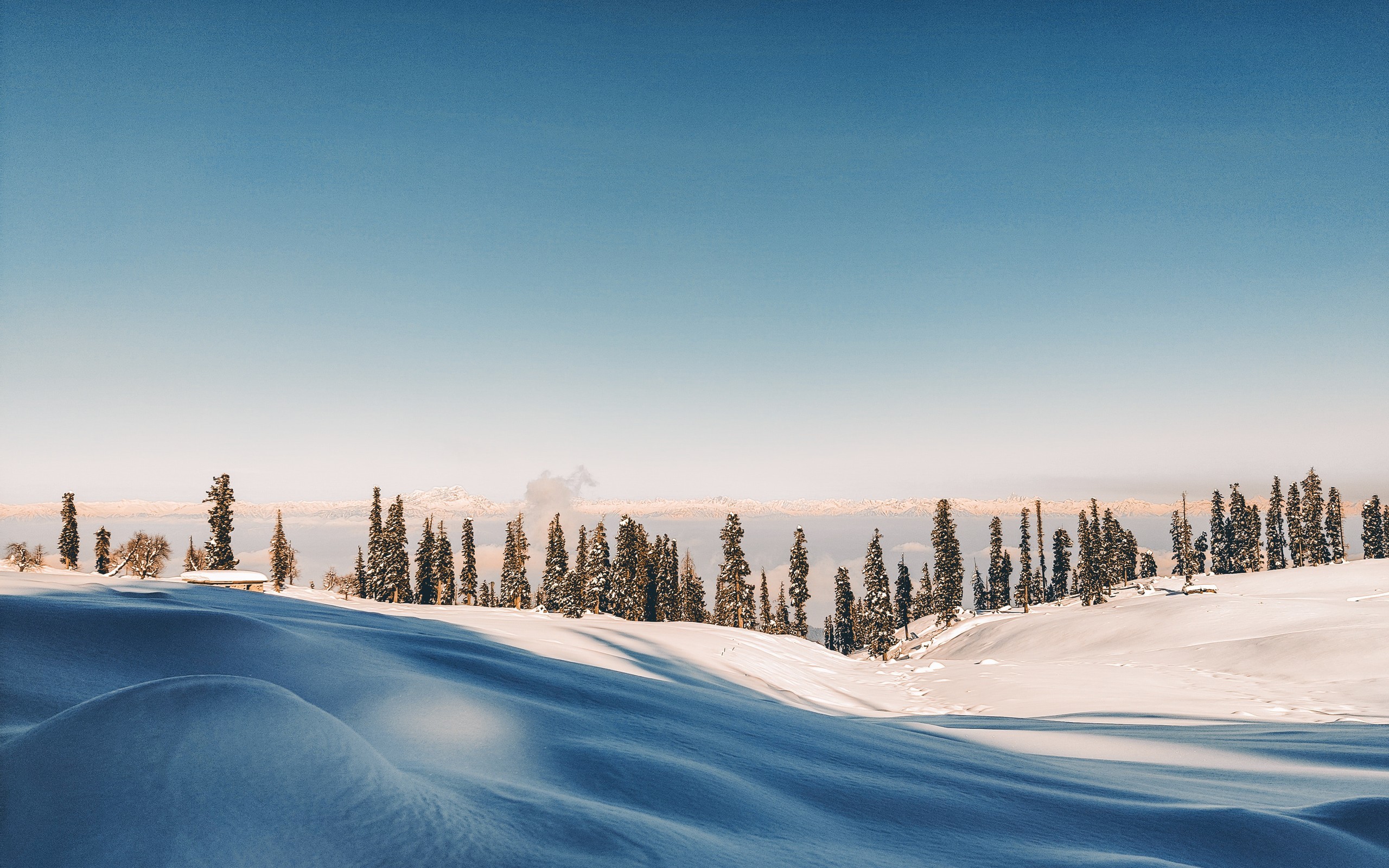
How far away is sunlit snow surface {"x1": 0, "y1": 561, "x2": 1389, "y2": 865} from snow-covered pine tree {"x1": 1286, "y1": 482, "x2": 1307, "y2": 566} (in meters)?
117

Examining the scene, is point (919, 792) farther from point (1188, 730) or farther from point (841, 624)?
point (841, 624)

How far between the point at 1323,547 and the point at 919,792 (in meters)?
132

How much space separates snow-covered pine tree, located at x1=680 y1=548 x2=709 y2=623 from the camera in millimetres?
90125

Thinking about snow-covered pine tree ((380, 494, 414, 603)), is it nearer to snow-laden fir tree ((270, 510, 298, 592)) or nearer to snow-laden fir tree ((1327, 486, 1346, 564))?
snow-laden fir tree ((270, 510, 298, 592))

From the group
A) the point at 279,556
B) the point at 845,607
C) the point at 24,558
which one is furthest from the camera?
the point at 845,607

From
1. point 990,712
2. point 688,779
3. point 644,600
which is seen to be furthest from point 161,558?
point 688,779

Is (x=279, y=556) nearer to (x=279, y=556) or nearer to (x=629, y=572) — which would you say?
(x=279, y=556)

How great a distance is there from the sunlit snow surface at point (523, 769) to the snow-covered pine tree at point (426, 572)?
62613 millimetres

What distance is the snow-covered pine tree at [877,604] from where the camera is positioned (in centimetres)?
5972

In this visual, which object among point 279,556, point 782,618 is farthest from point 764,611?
point 279,556

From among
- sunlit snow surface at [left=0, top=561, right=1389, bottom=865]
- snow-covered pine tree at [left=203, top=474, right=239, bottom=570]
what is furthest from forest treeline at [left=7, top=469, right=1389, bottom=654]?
sunlit snow surface at [left=0, top=561, right=1389, bottom=865]

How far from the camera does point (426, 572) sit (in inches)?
2803

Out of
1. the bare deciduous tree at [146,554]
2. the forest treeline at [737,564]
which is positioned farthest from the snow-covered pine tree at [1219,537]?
the bare deciduous tree at [146,554]

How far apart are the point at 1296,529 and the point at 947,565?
62.1 m
